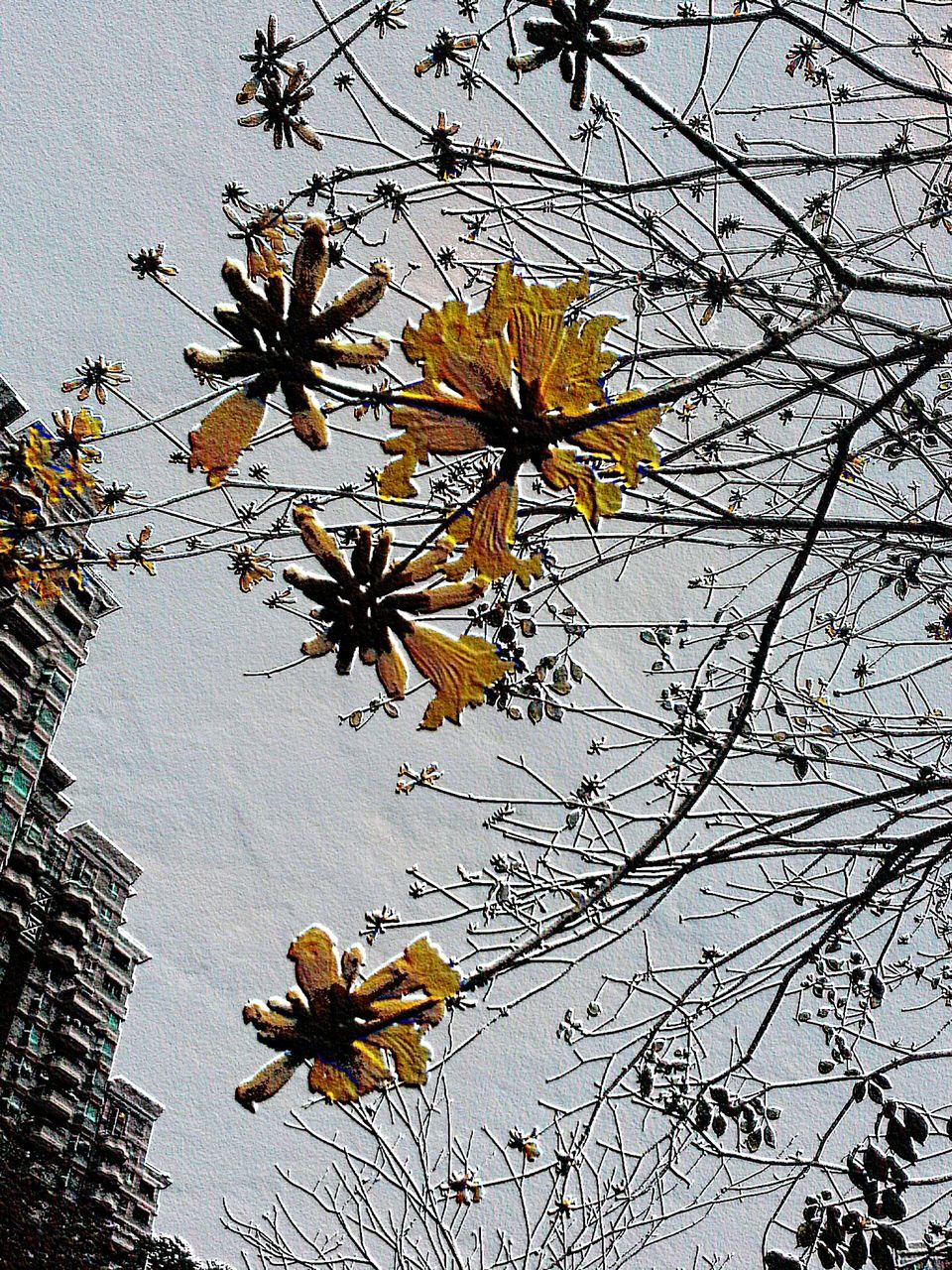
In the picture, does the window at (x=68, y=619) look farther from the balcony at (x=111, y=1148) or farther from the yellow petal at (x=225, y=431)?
the yellow petal at (x=225, y=431)

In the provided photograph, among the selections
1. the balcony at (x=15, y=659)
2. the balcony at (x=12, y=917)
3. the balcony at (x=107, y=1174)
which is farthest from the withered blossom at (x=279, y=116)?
the balcony at (x=107, y=1174)

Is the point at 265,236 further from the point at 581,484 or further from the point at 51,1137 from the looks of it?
the point at 51,1137

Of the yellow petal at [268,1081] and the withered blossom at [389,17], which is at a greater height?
the withered blossom at [389,17]

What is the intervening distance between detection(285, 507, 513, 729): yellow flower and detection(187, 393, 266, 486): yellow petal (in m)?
0.05

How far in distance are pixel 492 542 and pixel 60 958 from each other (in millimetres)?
13586

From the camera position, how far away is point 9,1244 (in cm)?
779

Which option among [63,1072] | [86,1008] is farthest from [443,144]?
[86,1008]

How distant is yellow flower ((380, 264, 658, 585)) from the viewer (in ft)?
1.08

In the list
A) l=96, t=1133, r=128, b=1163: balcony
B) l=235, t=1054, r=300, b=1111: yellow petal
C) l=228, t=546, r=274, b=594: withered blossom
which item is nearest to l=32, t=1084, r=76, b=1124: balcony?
l=96, t=1133, r=128, b=1163: balcony

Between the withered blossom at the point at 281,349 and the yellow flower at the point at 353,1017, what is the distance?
20 centimetres

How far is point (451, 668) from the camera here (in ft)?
1.24

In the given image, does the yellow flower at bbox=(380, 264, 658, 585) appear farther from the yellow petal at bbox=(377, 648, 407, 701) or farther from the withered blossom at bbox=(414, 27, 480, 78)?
the withered blossom at bbox=(414, 27, 480, 78)

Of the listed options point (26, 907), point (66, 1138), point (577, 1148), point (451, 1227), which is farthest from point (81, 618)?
point (577, 1148)

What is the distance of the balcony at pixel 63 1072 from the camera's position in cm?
1156
